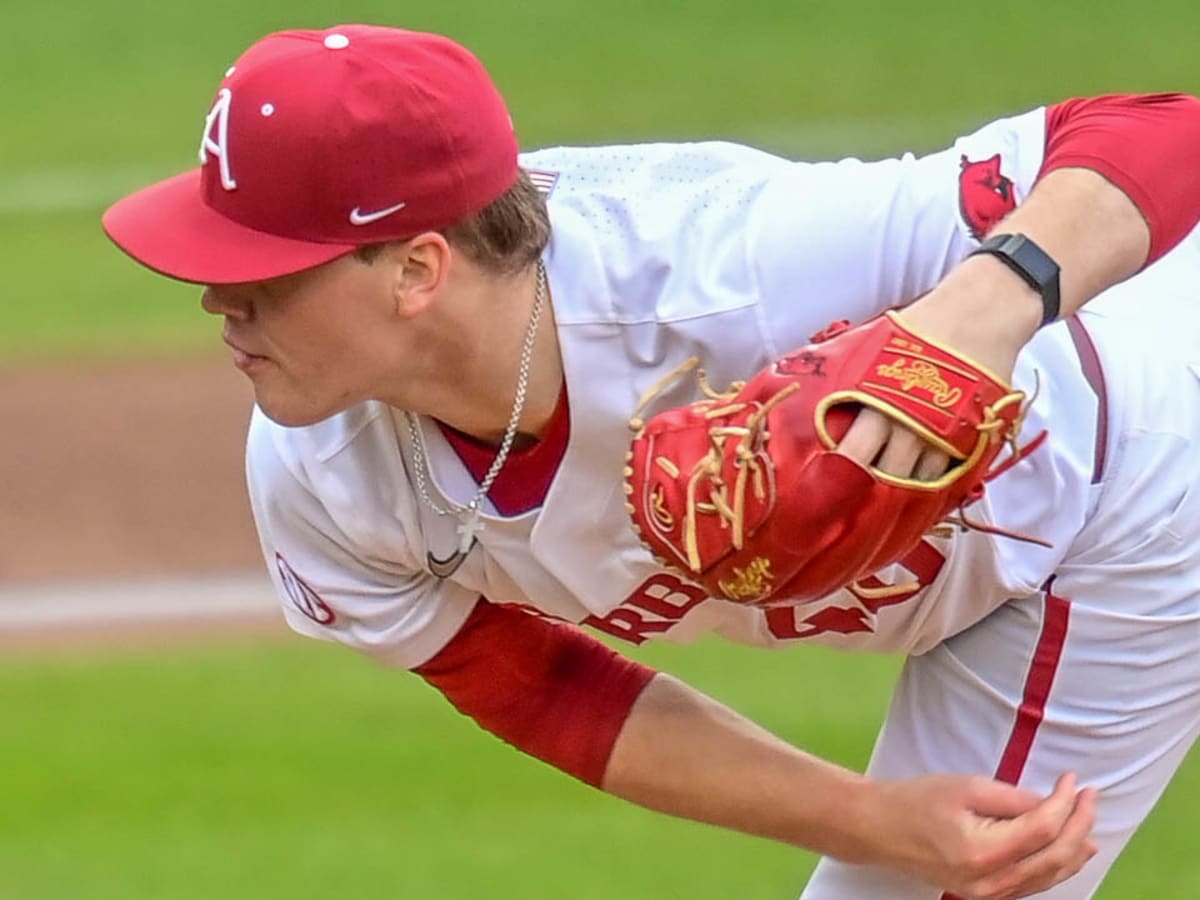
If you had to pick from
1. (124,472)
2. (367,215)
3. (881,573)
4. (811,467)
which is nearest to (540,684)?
(881,573)

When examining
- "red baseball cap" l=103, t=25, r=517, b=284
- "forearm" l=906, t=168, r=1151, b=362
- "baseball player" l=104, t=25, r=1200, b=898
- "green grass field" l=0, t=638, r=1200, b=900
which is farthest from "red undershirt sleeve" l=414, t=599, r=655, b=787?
"green grass field" l=0, t=638, r=1200, b=900

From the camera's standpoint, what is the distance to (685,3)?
13.6 metres

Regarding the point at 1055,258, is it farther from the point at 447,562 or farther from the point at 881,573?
the point at 447,562

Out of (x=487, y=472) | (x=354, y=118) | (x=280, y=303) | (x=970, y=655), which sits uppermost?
(x=354, y=118)

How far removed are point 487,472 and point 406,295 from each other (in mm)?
291

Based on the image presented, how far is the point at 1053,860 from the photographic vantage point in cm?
252

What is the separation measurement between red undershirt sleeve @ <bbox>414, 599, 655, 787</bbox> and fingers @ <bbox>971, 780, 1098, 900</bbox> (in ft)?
1.85

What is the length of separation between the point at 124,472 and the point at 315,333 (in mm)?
5742

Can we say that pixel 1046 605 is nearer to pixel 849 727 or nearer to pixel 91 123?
pixel 849 727

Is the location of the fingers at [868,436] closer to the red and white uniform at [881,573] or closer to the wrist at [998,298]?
the wrist at [998,298]

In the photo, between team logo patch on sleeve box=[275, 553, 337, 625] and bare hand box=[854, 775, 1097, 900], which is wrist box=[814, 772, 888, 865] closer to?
bare hand box=[854, 775, 1097, 900]

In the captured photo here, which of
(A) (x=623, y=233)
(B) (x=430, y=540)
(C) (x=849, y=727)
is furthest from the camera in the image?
(C) (x=849, y=727)

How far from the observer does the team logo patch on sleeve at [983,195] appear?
2.53 m

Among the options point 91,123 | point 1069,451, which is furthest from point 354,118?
point 91,123
